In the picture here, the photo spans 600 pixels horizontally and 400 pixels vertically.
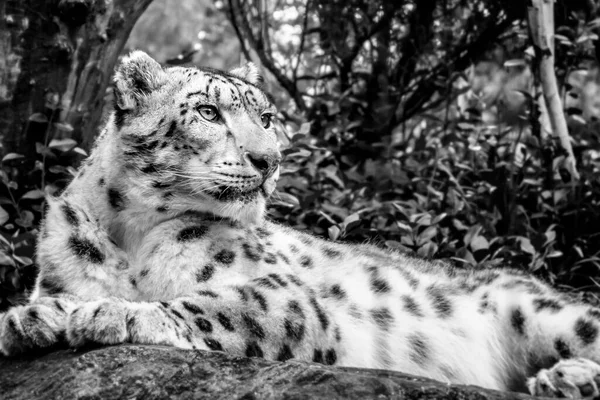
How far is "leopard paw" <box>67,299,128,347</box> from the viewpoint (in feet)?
13.4

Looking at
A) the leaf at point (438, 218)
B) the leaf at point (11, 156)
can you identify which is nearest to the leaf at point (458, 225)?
the leaf at point (438, 218)

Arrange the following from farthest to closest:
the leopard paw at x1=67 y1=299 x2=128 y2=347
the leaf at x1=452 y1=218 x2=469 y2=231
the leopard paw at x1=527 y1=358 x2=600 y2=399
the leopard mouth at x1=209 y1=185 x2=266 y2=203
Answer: the leaf at x1=452 y1=218 x2=469 y2=231 < the leopard mouth at x1=209 y1=185 x2=266 y2=203 < the leopard paw at x1=527 y1=358 x2=600 y2=399 < the leopard paw at x1=67 y1=299 x2=128 y2=347

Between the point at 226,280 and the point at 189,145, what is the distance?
811 millimetres

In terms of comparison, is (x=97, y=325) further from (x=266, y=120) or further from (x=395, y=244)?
(x=395, y=244)

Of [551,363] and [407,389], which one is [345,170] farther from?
[407,389]

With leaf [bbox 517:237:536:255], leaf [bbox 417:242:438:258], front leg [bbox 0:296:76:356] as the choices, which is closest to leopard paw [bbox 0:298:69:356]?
front leg [bbox 0:296:76:356]

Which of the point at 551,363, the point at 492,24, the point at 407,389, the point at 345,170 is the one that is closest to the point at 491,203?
the point at 345,170

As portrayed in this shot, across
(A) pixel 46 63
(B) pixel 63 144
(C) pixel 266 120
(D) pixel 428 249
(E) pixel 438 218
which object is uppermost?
(A) pixel 46 63

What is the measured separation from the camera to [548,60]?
809 centimetres

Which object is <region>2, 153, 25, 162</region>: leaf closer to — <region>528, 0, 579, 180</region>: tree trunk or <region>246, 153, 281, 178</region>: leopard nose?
<region>246, 153, 281, 178</region>: leopard nose

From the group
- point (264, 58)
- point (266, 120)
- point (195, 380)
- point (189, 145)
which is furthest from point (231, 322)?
point (264, 58)

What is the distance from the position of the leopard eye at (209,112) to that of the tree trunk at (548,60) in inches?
153

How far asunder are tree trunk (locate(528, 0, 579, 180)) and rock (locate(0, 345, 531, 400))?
4878mm

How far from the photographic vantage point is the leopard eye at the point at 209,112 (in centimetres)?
521
